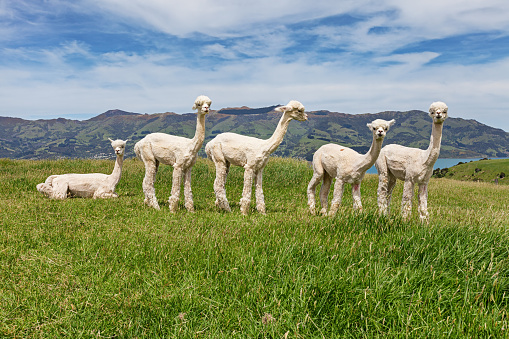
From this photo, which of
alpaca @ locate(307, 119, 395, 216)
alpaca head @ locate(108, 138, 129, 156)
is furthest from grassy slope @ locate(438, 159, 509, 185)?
alpaca head @ locate(108, 138, 129, 156)

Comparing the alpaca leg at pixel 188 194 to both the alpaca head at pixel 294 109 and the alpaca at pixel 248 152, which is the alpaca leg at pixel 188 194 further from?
the alpaca head at pixel 294 109

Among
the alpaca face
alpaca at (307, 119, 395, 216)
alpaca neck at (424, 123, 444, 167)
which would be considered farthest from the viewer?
the alpaca face

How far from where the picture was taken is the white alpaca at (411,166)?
7927 mm

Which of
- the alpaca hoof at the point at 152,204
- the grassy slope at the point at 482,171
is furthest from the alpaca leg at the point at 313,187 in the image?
the grassy slope at the point at 482,171

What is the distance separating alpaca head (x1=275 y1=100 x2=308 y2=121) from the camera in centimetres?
898

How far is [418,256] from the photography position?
483cm

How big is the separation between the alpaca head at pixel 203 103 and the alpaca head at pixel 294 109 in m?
2.00

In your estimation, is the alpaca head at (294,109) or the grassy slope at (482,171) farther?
the grassy slope at (482,171)

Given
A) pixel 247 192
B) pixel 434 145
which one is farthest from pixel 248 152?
pixel 434 145

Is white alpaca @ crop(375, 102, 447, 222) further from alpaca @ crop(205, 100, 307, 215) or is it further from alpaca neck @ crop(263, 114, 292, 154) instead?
alpaca neck @ crop(263, 114, 292, 154)

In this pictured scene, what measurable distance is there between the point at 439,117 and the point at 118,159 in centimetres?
1119

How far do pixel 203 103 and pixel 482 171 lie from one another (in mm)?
139676

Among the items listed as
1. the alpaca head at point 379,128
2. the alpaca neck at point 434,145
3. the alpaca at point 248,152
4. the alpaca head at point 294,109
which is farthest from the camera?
the alpaca at point 248,152

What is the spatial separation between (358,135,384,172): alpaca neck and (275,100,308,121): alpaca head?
6.50 ft
